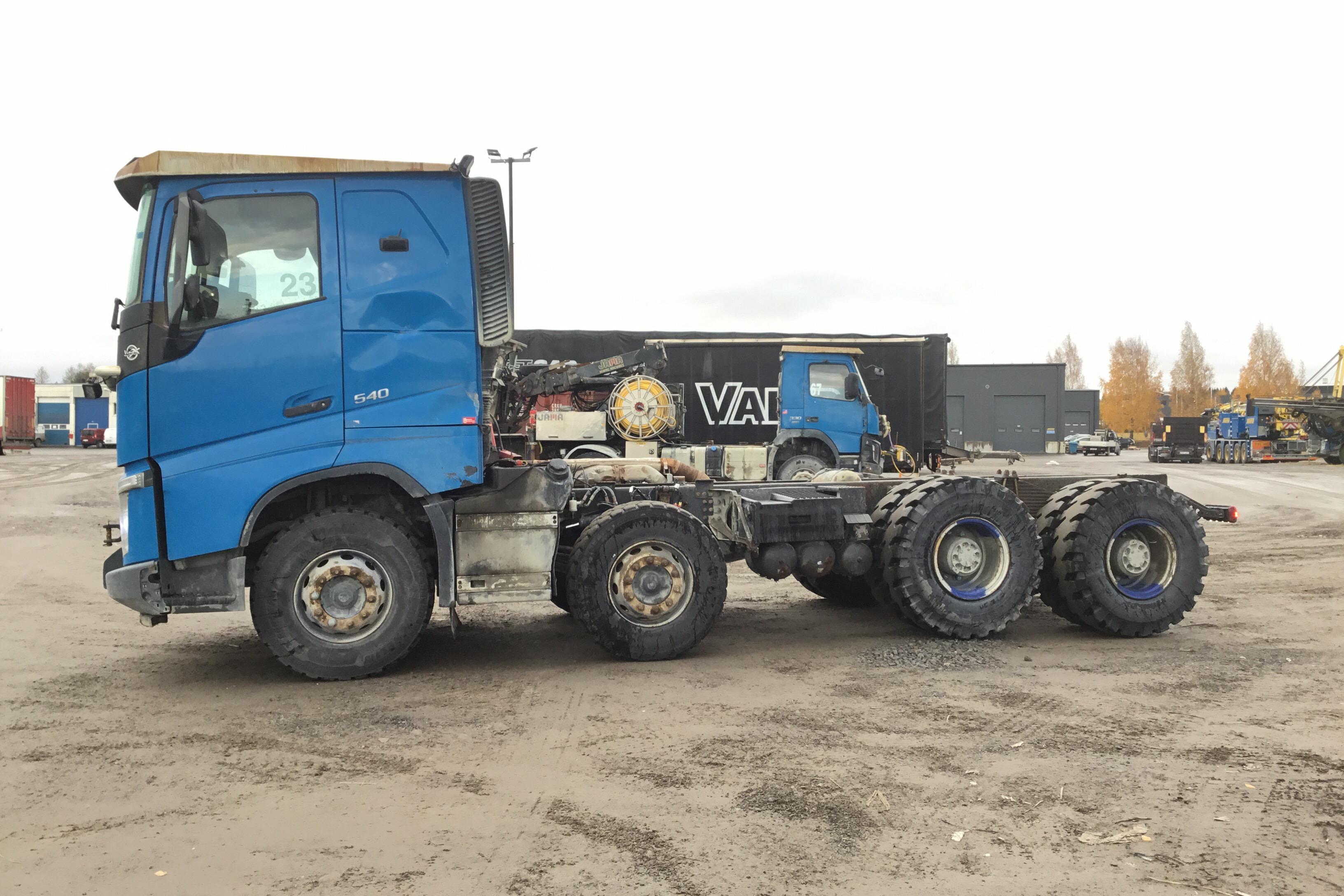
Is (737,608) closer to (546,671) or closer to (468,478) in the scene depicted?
(546,671)

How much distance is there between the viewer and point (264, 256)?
20.6 ft

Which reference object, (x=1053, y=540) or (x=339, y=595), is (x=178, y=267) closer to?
(x=339, y=595)

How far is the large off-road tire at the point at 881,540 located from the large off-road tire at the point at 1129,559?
3.98 feet

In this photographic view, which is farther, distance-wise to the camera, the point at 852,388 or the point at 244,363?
the point at 852,388

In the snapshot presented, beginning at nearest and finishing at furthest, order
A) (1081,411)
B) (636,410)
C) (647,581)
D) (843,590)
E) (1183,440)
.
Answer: (647,581), (843,590), (636,410), (1183,440), (1081,411)

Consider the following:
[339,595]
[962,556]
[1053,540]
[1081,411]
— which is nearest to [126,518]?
[339,595]

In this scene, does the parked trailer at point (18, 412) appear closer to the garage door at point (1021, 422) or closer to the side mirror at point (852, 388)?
the side mirror at point (852, 388)

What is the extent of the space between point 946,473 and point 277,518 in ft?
16.5

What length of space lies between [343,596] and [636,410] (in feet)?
34.7

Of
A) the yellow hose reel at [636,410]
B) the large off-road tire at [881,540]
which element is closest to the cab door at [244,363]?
the large off-road tire at [881,540]

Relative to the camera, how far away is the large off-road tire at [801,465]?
1694cm

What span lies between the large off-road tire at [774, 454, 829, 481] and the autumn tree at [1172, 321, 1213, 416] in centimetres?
9796

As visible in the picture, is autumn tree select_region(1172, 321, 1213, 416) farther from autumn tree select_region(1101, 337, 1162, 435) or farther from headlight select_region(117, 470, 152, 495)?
headlight select_region(117, 470, 152, 495)

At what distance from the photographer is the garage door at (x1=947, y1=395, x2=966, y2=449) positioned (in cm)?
6384
